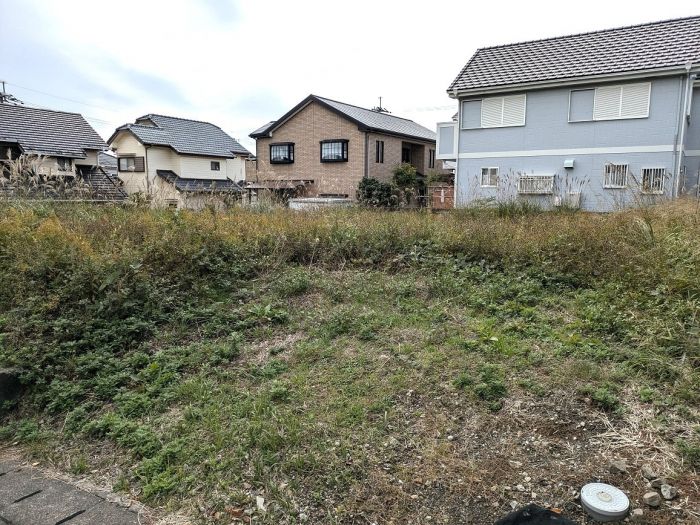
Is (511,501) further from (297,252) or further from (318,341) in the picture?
(297,252)

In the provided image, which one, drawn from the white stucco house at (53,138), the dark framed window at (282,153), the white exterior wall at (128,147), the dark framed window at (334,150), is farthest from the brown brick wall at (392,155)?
the white exterior wall at (128,147)

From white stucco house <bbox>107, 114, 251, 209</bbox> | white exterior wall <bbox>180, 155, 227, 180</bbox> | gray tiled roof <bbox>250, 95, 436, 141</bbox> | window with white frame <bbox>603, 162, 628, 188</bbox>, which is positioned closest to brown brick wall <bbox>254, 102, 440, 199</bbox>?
gray tiled roof <bbox>250, 95, 436, 141</bbox>

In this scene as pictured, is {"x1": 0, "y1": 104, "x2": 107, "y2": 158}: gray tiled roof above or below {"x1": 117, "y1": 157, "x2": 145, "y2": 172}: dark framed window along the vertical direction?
above

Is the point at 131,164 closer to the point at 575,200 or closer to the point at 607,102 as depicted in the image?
the point at 575,200

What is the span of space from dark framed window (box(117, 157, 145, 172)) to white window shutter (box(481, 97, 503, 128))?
1883 centimetres

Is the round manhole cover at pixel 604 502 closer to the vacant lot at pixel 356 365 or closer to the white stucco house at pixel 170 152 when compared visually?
the vacant lot at pixel 356 365

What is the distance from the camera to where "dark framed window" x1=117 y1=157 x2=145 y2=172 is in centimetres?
2547

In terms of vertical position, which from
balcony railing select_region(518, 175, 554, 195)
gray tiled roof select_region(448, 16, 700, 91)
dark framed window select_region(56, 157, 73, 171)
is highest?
gray tiled roof select_region(448, 16, 700, 91)

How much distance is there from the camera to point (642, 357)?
247 cm

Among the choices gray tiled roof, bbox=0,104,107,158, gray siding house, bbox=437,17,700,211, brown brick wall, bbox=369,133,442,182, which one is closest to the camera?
gray siding house, bbox=437,17,700,211

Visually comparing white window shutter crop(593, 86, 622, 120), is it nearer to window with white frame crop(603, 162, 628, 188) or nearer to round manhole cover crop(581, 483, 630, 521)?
window with white frame crop(603, 162, 628, 188)

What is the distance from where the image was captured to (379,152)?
70.8 ft

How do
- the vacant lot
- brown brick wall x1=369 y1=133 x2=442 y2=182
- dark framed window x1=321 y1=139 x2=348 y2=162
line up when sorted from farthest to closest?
dark framed window x1=321 y1=139 x2=348 y2=162, brown brick wall x1=369 y1=133 x2=442 y2=182, the vacant lot

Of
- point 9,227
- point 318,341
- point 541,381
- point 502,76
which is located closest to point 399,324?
point 318,341
